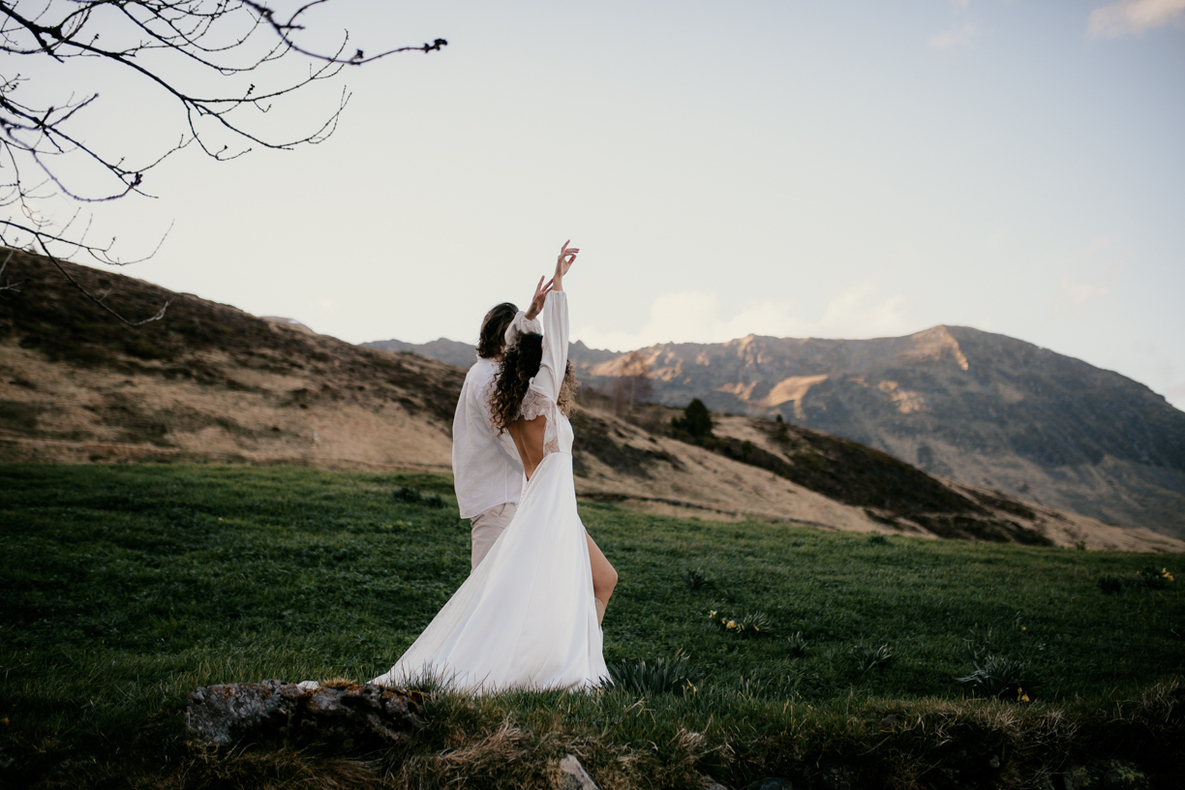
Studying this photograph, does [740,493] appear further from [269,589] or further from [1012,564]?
[269,589]

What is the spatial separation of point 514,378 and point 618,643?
3170mm

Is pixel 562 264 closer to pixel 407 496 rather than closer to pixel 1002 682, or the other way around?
pixel 1002 682

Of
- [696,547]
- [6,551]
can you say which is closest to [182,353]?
[6,551]

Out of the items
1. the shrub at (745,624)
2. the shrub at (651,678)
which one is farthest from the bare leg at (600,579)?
the shrub at (745,624)

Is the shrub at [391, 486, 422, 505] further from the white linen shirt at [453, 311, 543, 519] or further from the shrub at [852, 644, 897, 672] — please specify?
the shrub at [852, 644, 897, 672]

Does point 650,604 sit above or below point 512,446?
below

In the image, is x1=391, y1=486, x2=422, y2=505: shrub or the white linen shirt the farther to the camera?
x1=391, y1=486, x2=422, y2=505: shrub

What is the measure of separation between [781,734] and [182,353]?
127 ft

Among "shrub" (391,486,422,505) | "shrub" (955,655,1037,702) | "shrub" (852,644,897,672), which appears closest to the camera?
"shrub" (955,655,1037,702)

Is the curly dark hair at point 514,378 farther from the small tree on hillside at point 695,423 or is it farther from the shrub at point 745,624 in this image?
the small tree on hillside at point 695,423

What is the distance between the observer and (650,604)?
22.9 ft

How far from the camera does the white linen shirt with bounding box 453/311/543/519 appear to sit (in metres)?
4.02

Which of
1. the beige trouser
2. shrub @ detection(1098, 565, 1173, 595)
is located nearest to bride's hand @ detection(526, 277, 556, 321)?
the beige trouser

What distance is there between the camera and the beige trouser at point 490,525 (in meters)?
3.99
